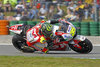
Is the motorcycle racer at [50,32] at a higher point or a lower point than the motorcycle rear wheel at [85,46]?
higher

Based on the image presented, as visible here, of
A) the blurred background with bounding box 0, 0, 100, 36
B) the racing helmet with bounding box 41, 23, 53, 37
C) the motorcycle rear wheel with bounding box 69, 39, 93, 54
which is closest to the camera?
the motorcycle rear wheel with bounding box 69, 39, 93, 54

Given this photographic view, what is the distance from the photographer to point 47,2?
1642cm

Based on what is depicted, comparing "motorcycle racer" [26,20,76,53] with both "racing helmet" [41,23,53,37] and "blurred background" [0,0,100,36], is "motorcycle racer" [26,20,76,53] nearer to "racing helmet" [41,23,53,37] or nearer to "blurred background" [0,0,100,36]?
"racing helmet" [41,23,53,37]

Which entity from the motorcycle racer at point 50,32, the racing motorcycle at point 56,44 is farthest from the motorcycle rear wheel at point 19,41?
the motorcycle racer at point 50,32

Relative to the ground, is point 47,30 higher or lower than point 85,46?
higher

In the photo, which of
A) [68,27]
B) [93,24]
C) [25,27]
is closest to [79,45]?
[68,27]

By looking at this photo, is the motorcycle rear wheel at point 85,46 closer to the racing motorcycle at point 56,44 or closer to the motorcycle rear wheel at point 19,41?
the racing motorcycle at point 56,44

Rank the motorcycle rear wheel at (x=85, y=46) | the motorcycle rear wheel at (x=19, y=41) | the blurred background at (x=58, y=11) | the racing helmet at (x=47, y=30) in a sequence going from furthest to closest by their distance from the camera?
the blurred background at (x=58, y=11), the motorcycle rear wheel at (x=19, y=41), the racing helmet at (x=47, y=30), the motorcycle rear wheel at (x=85, y=46)

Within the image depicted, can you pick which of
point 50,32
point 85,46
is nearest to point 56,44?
point 50,32

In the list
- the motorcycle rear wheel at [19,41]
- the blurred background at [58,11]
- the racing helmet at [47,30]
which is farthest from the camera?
the blurred background at [58,11]

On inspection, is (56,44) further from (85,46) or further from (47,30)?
(85,46)

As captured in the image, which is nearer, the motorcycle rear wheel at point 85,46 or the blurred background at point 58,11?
the motorcycle rear wheel at point 85,46

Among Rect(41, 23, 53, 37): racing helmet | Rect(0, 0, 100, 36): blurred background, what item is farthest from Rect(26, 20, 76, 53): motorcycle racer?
Rect(0, 0, 100, 36): blurred background

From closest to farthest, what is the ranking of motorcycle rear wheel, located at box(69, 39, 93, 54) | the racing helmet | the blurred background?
motorcycle rear wheel, located at box(69, 39, 93, 54) < the racing helmet < the blurred background
